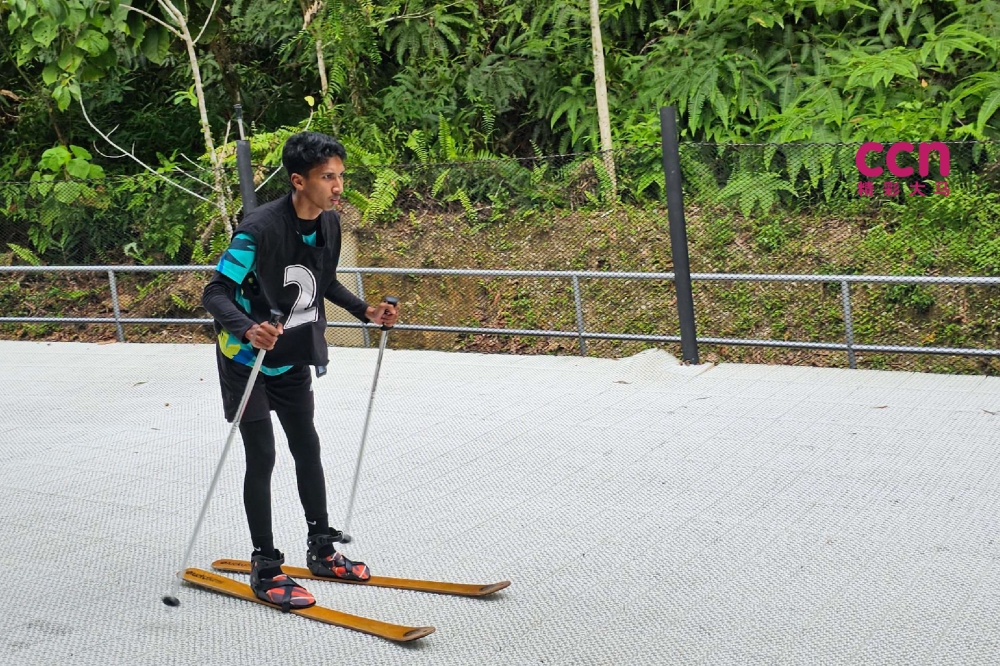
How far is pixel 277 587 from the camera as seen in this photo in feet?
13.5

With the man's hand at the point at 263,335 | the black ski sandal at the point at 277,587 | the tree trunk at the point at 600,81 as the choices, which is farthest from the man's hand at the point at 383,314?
the tree trunk at the point at 600,81

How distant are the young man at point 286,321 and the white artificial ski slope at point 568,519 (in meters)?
0.20

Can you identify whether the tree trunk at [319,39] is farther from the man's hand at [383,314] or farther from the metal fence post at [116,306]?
the man's hand at [383,314]

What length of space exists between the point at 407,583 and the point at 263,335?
3.83 feet

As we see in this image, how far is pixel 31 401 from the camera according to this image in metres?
8.23

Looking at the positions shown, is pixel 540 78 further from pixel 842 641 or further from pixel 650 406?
pixel 842 641

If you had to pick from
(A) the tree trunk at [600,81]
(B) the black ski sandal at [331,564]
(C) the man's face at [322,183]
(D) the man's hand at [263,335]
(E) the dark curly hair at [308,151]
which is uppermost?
(A) the tree trunk at [600,81]

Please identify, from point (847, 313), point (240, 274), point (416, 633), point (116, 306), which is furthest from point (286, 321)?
point (116, 306)

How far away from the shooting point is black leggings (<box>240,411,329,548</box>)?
4141mm

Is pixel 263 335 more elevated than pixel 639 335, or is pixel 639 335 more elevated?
pixel 263 335


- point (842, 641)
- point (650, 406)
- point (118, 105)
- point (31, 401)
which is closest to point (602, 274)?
point (650, 406)

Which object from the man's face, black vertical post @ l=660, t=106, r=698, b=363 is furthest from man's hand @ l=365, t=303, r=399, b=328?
black vertical post @ l=660, t=106, r=698, b=363

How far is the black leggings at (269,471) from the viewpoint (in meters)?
4.14

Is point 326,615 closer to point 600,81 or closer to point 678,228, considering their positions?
point 678,228
